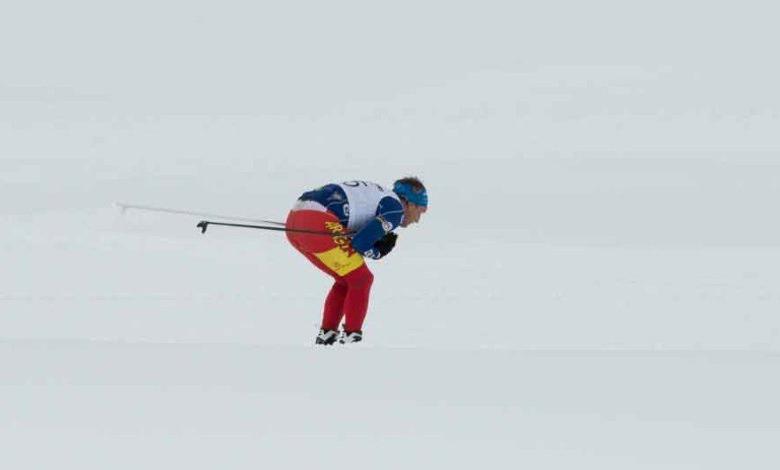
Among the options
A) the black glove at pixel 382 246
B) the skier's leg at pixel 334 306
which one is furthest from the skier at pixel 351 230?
the skier's leg at pixel 334 306

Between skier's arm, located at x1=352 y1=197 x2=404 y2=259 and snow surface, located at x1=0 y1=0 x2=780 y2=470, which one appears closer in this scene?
snow surface, located at x1=0 y1=0 x2=780 y2=470

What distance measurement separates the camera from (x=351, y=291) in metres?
7.06

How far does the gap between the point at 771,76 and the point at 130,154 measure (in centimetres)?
1294

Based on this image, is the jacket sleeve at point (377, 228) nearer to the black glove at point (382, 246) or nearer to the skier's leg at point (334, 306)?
the black glove at point (382, 246)

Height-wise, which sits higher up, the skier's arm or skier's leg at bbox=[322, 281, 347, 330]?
the skier's arm

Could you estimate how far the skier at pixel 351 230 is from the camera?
23.1 ft

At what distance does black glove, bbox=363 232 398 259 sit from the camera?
7.04 meters

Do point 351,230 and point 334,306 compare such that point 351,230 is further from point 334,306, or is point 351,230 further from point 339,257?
point 334,306

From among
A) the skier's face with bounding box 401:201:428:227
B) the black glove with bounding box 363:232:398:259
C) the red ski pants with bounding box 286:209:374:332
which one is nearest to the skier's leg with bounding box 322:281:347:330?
the red ski pants with bounding box 286:209:374:332

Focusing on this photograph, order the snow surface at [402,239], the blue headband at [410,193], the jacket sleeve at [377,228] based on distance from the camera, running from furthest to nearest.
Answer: the blue headband at [410,193] < the jacket sleeve at [377,228] < the snow surface at [402,239]

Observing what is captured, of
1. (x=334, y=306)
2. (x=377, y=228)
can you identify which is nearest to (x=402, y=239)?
(x=334, y=306)

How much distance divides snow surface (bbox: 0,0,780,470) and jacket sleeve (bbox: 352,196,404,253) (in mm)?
678

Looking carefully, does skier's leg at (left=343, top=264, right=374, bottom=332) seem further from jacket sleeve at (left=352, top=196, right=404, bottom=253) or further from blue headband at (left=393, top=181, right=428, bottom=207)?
blue headband at (left=393, top=181, right=428, bottom=207)

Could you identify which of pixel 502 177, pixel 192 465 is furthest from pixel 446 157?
pixel 192 465
